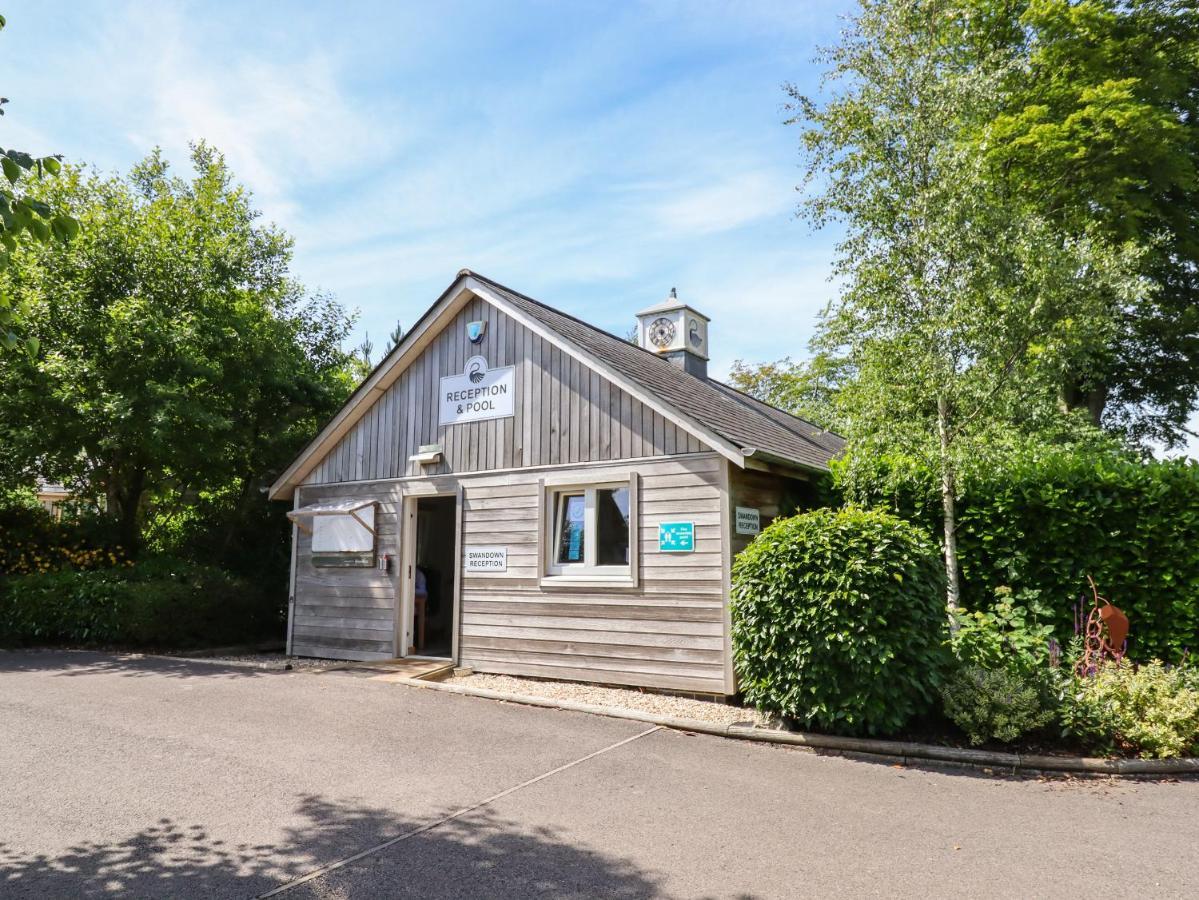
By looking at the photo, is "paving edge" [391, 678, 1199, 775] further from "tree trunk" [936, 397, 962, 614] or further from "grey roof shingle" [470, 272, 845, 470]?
"grey roof shingle" [470, 272, 845, 470]

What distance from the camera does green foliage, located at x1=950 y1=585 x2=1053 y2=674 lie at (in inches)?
328

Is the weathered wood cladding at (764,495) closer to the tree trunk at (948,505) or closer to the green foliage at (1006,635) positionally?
the tree trunk at (948,505)

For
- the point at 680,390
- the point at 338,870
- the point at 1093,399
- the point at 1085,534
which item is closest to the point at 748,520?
the point at 680,390

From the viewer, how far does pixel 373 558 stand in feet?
42.6

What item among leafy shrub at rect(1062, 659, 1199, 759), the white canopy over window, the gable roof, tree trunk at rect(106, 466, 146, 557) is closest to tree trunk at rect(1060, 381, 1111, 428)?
the gable roof

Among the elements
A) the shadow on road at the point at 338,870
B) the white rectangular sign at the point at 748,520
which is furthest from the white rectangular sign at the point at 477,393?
the shadow on road at the point at 338,870

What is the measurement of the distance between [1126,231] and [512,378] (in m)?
15.8

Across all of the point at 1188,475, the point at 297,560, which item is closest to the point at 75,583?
the point at 297,560

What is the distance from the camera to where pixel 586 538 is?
10.9 meters

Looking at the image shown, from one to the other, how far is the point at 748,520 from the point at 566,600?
106 inches

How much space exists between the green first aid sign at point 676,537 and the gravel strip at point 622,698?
1.78m

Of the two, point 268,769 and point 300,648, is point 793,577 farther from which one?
point 300,648

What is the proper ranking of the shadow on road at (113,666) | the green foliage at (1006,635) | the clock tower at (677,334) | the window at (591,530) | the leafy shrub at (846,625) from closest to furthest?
the leafy shrub at (846,625)
the green foliage at (1006,635)
the window at (591,530)
the shadow on road at (113,666)
the clock tower at (677,334)

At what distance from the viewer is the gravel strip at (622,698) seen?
8.72 m
